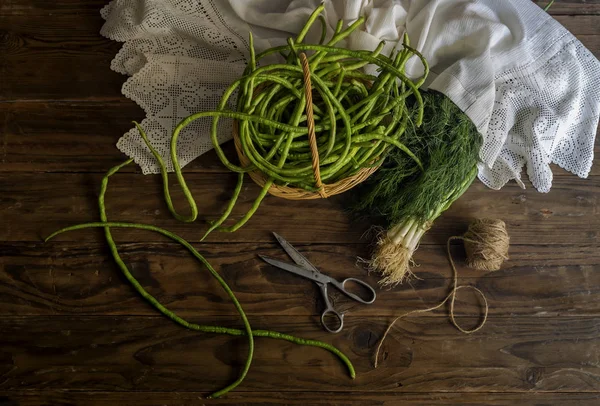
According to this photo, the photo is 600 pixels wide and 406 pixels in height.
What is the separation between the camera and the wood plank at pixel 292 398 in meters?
1.13

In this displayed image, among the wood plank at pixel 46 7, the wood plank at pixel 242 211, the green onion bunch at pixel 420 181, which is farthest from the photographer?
the wood plank at pixel 46 7

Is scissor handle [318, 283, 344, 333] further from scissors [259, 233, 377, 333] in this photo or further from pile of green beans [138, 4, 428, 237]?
pile of green beans [138, 4, 428, 237]

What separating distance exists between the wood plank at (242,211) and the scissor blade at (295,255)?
0.02 m

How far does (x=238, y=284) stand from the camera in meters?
1.19

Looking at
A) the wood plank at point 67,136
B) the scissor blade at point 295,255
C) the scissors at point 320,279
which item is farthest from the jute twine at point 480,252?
the wood plank at point 67,136

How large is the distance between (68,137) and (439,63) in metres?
0.88

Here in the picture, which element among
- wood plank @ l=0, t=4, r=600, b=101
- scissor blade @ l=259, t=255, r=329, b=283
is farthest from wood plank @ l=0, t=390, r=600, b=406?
wood plank @ l=0, t=4, r=600, b=101

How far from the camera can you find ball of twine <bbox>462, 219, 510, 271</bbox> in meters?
1.13

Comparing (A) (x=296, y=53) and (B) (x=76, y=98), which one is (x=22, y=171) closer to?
(B) (x=76, y=98)

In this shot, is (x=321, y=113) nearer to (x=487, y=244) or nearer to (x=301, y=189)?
(x=301, y=189)

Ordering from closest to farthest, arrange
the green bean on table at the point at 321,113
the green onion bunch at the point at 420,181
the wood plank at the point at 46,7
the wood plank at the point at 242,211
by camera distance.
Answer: the green bean on table at the point at 321,113, the green onion bunch at the point at 420,181, the wood plank at the point at 242,211, the wood plank at the point at 46,7

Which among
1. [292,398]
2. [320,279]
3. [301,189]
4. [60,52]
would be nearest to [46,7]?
[60,52]

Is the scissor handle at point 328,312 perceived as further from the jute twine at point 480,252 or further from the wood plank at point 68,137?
the wood plank at point 68,137

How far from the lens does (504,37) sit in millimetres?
1177
